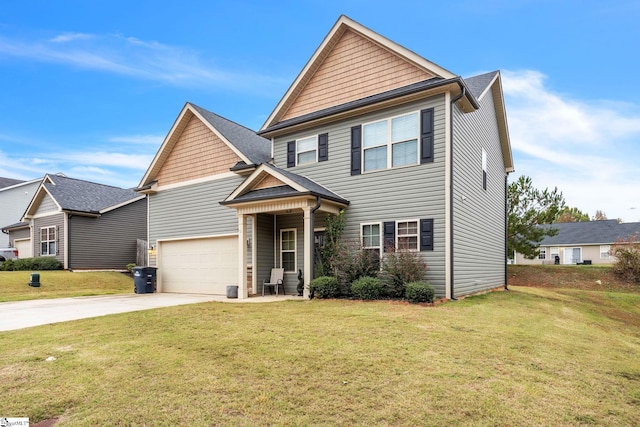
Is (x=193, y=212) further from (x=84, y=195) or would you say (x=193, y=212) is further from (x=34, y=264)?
(x=84, y=195)

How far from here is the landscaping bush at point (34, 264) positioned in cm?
2111

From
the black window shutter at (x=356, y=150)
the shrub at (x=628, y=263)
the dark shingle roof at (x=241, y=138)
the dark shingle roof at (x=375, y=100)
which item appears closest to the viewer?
the dark shingle roof at (x=375, y=100)

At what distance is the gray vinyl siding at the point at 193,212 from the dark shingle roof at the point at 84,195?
24.7 ft

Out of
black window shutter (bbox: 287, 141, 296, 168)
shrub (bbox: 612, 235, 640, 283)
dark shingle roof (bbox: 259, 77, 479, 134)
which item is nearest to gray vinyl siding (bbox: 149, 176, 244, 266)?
black window shutter (bbox: 287, 141, 296, 168)

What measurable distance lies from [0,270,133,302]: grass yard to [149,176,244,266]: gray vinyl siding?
349 centimetres

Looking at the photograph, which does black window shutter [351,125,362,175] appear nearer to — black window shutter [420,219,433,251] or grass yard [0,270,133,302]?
black window shutter [420,219,433,251]

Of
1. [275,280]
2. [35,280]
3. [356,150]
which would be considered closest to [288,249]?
[275,280]

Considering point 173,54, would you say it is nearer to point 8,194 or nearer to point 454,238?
point 454,238

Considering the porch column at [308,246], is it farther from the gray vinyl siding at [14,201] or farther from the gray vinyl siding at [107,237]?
the gray vinyl siding at [14,201]

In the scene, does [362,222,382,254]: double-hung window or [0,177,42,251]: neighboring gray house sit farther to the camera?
[0,177,42,251]: neighboring gray house

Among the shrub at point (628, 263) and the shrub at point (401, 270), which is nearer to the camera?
the shrub at point (401, 270)

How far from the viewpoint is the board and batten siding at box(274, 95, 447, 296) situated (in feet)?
35.7

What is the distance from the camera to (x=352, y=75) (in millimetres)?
13141

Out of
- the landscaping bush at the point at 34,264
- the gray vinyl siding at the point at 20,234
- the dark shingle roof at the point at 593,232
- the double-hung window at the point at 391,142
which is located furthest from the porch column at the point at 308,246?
the dark shingle roof at the point at 593,232
